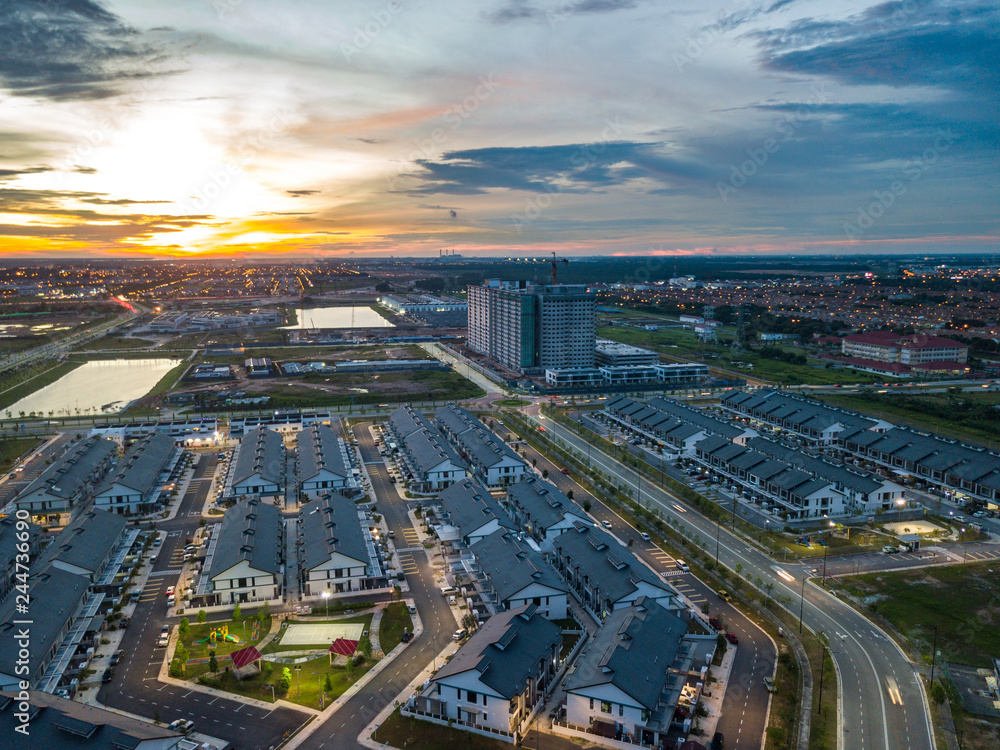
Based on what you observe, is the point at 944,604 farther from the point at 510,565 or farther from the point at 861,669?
the point at 510,565

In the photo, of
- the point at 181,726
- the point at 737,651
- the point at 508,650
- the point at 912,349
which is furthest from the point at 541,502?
the point at 912,349

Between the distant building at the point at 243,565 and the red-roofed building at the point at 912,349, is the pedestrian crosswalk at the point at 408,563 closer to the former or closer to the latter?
the distant building at the point at 243,565

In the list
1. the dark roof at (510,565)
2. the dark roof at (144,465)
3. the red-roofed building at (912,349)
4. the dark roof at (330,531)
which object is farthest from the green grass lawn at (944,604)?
the red-roofed building at (912,349)

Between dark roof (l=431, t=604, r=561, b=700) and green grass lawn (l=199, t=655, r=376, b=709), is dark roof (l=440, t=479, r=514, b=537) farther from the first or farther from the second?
green grass lawn (l=199, t=655, r=376, b=709)

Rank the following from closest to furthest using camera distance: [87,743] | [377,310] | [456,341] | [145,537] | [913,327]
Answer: [87,743]
[145,537]
[913,327]
[456,341]
[377,310]

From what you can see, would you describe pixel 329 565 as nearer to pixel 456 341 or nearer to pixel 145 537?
pixel 145 537

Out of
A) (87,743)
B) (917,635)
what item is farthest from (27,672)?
(917,635)

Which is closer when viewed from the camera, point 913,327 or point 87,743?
point 87,743
